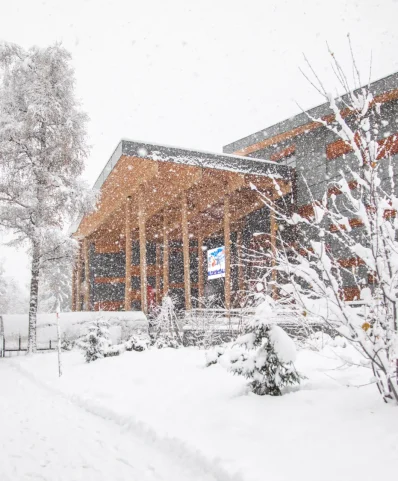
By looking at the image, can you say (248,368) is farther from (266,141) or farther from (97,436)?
(266,141)

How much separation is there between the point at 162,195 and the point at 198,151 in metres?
4.82

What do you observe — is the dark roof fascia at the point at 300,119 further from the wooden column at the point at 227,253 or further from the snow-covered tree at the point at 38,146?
the snow-covered tree at the point at 38,146

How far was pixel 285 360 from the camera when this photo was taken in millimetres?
5523

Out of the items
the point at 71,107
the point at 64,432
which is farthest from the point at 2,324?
the point at 64,432

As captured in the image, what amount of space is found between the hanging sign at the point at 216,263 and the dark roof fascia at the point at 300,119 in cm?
708

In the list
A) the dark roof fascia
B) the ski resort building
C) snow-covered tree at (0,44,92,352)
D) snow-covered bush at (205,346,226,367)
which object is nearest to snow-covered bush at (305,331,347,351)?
snow-covered bush at (205,346,226,367)

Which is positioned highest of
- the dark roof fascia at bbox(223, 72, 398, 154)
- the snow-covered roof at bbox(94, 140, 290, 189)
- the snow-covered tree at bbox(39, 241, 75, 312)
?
the dark roof fascia at bbox(223, 72, 398, 154)

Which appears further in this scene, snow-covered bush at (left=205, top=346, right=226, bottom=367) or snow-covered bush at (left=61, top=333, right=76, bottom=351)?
snow-covered bush at (left=61, top=333, right=76, bottom=351)

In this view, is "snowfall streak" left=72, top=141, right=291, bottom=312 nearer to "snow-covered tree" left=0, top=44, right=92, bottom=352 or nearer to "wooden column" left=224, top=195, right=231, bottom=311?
"wooden column" left=224, top=195, right=231, bottom=311

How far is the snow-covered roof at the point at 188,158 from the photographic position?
17.7 m

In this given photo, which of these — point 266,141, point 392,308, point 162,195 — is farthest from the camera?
point 266,141

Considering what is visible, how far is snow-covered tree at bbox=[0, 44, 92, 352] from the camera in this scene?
1692cm

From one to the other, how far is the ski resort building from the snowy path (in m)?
8.09

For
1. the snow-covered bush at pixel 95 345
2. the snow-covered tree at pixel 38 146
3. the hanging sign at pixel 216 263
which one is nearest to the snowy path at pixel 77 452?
the snow-covered bush at pixel 95 345
